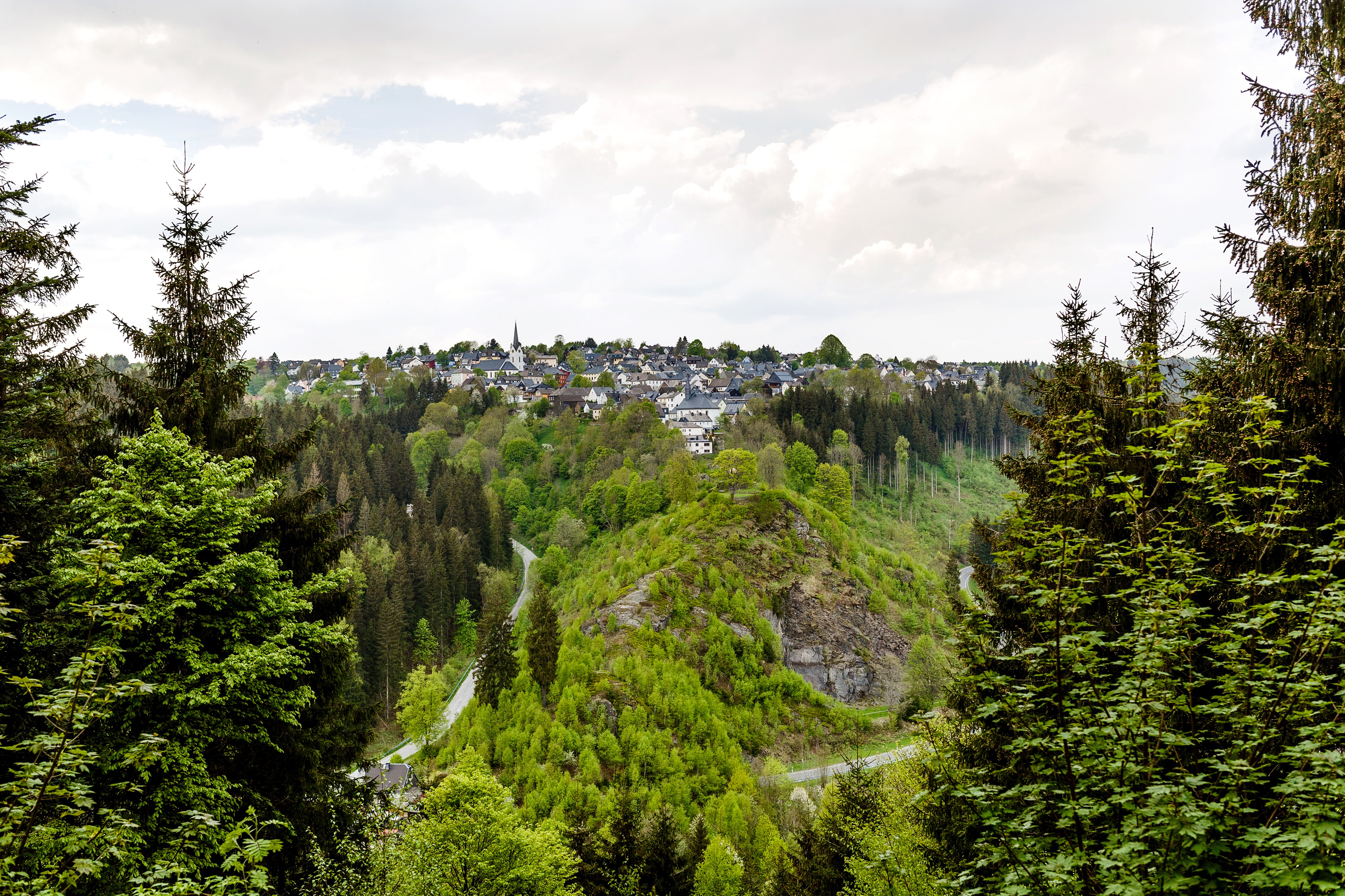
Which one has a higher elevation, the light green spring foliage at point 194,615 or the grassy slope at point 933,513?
the light green spring foliage at point 194,615

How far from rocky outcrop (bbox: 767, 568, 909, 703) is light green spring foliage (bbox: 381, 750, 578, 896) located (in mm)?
38066

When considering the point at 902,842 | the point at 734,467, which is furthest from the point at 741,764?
the point at 734,467

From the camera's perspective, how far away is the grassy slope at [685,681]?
122 ft

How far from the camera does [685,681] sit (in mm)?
44375

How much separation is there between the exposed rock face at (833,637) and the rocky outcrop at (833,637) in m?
0.04

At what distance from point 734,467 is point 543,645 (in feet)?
86.7

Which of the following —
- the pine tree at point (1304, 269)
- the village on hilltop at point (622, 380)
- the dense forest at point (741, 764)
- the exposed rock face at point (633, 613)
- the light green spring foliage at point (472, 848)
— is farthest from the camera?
the village on hilltop at point (622, 380)

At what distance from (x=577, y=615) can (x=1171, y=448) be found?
49.1 meters

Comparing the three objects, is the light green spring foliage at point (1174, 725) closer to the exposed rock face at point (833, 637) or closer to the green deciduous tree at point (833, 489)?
A: the exposed rock face at point (833, 637)

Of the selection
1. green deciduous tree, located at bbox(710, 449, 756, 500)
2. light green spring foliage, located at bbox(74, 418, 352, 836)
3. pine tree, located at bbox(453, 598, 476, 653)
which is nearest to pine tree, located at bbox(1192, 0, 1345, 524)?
light green spring foliage, located at bbox(74, 418, 352, 836)

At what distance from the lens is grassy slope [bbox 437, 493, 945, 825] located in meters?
37.2

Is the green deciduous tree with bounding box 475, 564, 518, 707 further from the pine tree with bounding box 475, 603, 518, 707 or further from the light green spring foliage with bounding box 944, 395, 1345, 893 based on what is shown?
the light green spring foliage with bounding box 944, 395, 1345, 893

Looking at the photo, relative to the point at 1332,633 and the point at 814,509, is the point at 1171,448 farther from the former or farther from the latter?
the point at 814,509

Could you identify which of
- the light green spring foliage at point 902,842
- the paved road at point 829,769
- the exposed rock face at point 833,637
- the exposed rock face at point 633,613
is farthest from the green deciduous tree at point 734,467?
the light green spring foliage at point 902,842
